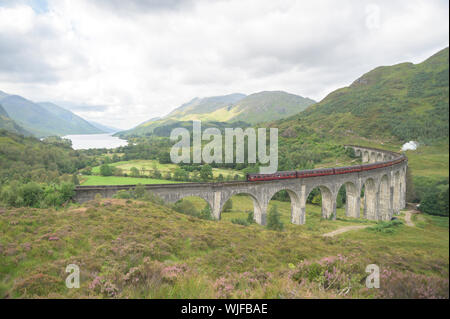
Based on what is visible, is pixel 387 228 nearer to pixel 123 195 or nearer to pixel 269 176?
pixel 269 176

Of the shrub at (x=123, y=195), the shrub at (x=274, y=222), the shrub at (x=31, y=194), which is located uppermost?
the shrub at (x=31, y=194)

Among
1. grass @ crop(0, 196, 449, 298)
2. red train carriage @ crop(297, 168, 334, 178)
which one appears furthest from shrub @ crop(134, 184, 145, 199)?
red train carriage @ crop(297, 168, 334, 178)

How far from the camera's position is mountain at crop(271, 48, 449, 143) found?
407 cm

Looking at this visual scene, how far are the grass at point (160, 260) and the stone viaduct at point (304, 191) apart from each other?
7483mm

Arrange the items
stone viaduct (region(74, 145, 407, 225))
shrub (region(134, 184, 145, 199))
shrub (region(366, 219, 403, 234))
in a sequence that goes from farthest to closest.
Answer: stone viaduct (region(74, 145, 407, 225)) → shrub (region(366, 219, 403, 234)) → shrub (region(134, 184, 145, 199))

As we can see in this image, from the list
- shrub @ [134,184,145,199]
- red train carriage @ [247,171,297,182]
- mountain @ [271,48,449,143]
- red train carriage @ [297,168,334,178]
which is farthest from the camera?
red train carriage @ [297,168,334,178]

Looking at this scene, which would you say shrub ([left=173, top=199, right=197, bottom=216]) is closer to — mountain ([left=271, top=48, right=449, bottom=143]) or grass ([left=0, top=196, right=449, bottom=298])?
grass ([left=0, top=196, right=449, bottom=298])

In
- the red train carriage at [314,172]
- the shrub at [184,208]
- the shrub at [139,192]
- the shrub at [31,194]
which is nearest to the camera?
the shrub at [31,194]

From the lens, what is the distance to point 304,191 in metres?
32.3

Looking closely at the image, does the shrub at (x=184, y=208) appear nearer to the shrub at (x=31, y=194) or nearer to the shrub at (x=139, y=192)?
the shrub at (x=139, y=192)

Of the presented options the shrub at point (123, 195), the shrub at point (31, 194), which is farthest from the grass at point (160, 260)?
the shrub at point (31, 194)

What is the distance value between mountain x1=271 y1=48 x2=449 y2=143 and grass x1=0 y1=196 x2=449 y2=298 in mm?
2220

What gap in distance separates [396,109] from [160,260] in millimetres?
33991

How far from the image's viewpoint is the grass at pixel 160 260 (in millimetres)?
5379
